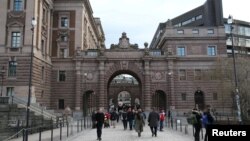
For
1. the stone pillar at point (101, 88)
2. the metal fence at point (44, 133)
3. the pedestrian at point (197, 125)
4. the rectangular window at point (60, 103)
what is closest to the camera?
the pedestrian at point (197, 125)

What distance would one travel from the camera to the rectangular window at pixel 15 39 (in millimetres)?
39625

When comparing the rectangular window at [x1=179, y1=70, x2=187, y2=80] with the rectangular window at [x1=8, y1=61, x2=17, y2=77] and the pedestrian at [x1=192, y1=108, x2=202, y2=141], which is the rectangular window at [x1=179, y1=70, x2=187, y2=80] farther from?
the pedestrian at [x1=192, y1=108, x2=202, y2=141]

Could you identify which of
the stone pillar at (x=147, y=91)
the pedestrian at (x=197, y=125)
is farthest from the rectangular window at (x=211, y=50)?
the pedestrian at (x=197, y=125)

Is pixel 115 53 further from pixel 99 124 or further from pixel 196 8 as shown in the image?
pixel 196 8

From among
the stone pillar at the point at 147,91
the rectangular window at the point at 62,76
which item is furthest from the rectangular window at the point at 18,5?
the stone pillar at the point at 147,91

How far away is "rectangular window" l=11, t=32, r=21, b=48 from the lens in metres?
39.6

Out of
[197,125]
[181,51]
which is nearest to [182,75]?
[181,51]

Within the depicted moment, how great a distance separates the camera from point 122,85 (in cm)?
7844

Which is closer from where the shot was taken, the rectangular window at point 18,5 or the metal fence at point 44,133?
the metal fence at point 44,133

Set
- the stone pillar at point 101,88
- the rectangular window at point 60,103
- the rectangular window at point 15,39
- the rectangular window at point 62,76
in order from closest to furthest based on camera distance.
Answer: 1. the rectangular window at point 15,39
2. the stone pillar at point 101,88
3. the rectangular window at point 60,103
4. the rectangular window at point 62,76

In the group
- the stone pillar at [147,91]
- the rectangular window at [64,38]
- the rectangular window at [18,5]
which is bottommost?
the stone pillar at [147,91]

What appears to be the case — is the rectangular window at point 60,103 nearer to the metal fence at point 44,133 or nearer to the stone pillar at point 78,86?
the stone pillar at point 78,86

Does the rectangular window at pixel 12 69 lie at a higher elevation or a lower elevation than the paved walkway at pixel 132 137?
higher

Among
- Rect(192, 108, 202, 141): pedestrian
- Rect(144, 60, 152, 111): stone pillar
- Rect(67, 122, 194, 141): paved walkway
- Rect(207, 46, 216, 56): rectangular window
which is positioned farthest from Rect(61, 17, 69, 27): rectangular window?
Rect(192, 108, 202, 141): pedestrian
